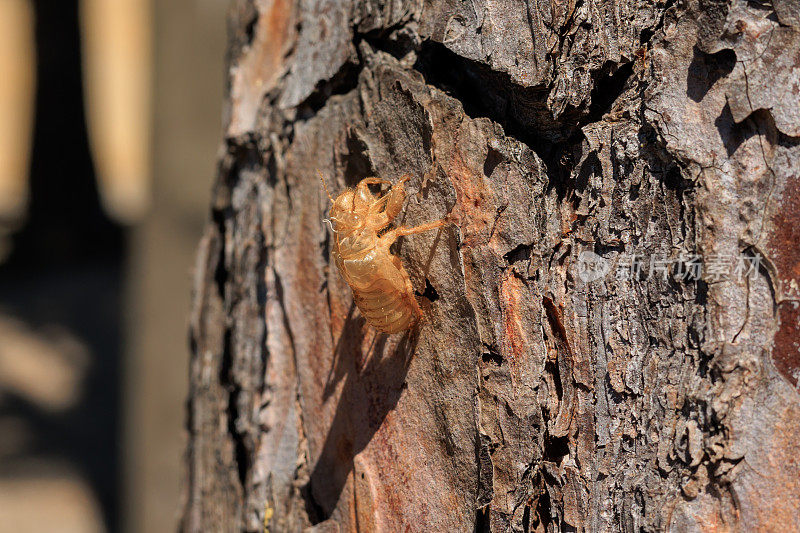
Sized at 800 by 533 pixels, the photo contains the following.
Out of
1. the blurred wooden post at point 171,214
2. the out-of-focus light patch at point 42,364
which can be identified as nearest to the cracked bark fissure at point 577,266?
the blurred wooden post at point 171,214

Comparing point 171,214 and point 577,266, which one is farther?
point 171,214

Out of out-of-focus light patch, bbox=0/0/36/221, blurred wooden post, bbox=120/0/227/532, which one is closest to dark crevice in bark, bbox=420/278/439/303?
blurred wooden post, bbox=120/0/227/532

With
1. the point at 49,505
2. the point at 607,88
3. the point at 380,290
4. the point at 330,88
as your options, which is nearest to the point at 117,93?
the point at 49,505

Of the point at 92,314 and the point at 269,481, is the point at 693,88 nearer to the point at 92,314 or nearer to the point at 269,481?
the point at 269,481

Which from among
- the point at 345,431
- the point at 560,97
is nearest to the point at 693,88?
the point at 560,97

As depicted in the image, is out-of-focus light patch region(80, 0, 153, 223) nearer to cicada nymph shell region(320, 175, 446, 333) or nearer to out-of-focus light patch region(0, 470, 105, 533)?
out-of-focus light patch region(0, 470, 105, 533)

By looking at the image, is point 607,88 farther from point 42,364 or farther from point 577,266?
point 42,364
